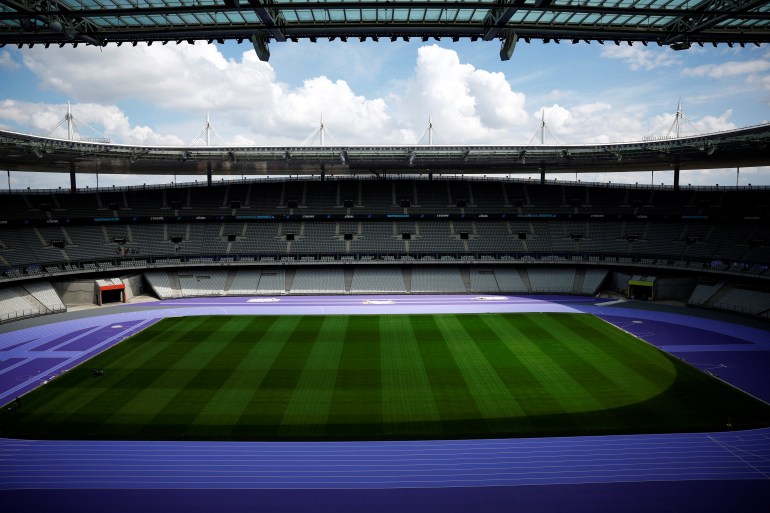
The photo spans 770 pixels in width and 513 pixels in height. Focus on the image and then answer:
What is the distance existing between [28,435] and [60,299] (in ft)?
80.9

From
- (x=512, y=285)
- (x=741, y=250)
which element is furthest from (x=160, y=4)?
(x=741, y=250)

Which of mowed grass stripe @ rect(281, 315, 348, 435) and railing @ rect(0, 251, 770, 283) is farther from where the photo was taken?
railing @ rect(0, 251, 770, 283)

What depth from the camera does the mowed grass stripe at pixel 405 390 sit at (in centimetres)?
1678

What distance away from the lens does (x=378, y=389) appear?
1988cm

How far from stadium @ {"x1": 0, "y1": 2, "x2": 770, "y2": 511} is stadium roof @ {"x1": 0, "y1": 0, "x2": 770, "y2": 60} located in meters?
0.10

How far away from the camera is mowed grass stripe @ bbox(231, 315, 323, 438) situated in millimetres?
16766

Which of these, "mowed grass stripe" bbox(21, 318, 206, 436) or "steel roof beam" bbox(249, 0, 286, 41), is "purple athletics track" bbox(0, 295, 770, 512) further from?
"steel roof beam" bbox(249, 0, 286, 41)

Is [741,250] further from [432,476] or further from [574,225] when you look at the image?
[432,476]

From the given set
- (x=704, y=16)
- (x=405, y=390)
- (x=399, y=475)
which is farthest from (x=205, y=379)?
(x=704, y=16)

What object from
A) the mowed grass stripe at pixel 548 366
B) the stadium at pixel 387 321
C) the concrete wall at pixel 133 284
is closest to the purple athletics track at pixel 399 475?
the stadium at pixel 387 321

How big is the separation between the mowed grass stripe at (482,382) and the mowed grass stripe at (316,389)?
617 cm

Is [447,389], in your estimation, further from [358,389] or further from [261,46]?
[261,46]

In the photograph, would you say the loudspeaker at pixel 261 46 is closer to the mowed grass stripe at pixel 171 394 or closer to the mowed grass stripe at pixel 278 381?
the mowed grass stripe at pixel 278 381

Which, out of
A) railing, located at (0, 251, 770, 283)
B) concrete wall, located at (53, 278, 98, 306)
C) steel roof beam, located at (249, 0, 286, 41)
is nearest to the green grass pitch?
steel roof beam, located at (249, 0, 286, 41)
